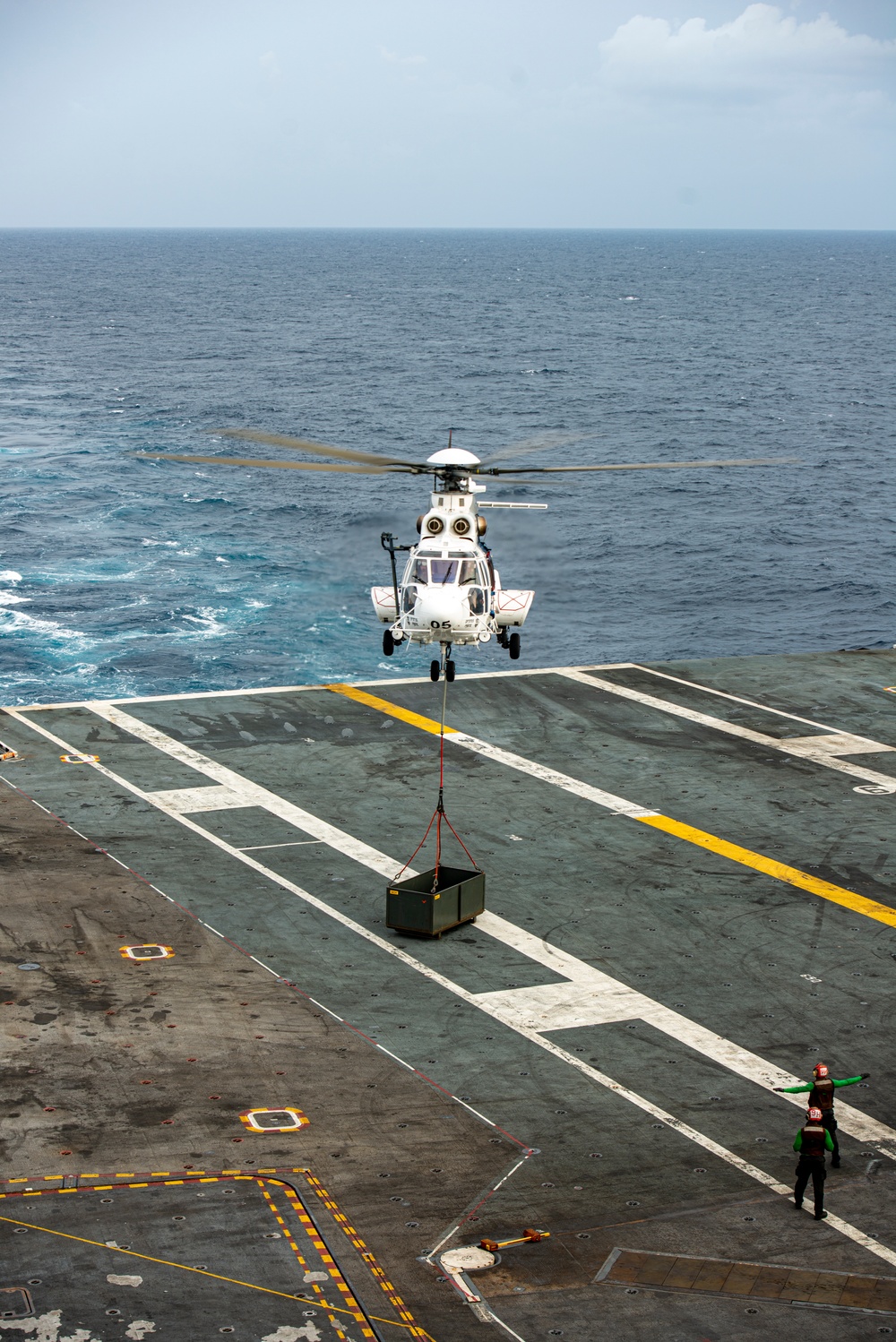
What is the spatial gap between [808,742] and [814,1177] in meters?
23.0

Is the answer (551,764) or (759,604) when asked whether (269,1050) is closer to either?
(551,764)

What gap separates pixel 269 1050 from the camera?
2520cm

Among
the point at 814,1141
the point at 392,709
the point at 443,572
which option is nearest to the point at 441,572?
the point at 443,572

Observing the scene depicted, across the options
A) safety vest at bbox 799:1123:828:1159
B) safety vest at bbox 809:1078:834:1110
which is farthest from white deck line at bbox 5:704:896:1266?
safety vest at bbox 809:1078:834:1110

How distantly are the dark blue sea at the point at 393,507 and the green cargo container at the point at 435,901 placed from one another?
31.4 feet

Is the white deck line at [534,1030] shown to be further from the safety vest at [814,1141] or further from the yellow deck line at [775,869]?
the yellow deck line at [775,869]

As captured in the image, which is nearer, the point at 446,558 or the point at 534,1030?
the point at 534,1030

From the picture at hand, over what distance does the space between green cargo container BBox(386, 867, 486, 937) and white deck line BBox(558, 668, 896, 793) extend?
45.5 ft

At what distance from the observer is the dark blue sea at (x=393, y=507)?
65.6 metres

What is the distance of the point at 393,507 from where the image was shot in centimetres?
8906

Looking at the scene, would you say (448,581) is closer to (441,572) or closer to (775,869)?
(441,572)

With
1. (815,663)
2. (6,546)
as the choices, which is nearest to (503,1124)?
(815,663)

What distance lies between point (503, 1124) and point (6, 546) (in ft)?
201

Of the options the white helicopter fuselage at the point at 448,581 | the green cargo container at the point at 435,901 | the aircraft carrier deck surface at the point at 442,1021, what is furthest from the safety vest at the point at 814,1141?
the white helicopter fuselage at the point at 448,581
